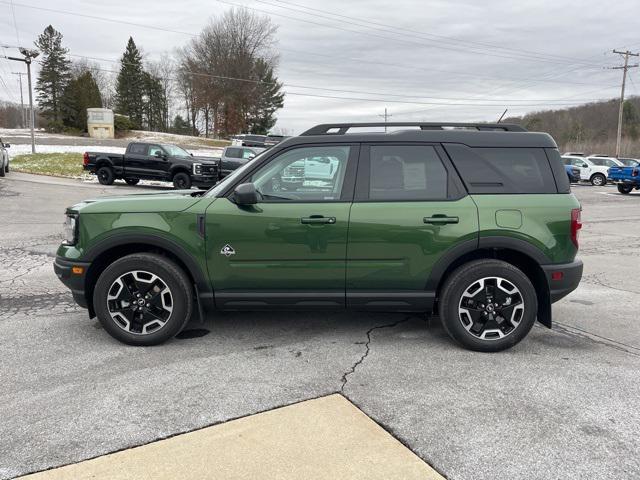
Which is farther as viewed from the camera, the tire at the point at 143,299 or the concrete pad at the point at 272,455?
the tire at the point at 143,299

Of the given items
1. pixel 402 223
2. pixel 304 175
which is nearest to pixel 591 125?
pixel 402 223

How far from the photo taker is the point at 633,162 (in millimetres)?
31234

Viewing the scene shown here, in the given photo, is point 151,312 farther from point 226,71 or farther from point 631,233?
point 226,71

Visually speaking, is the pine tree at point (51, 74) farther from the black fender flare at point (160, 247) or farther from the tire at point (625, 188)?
the black fender flare at point (160, 247)

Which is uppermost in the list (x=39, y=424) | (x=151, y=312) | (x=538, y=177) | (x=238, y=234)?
(x=538, y=177)

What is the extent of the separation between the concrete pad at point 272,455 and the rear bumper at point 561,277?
2.03m

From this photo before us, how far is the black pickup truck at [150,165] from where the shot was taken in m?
19.6

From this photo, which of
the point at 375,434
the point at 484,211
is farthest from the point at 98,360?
the point at 484,211

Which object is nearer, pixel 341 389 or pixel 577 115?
pixel 341 389

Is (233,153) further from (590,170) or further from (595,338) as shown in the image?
(590,170)

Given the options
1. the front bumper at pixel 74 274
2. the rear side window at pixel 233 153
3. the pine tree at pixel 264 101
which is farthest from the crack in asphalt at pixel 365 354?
the pine tree at pixel 264 101

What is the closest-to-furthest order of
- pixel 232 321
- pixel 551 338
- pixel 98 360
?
1. pixel 98 360
2. pixel 551 338
3. pixel 232 321

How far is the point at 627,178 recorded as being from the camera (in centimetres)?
2358

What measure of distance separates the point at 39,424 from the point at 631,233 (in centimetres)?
1236
